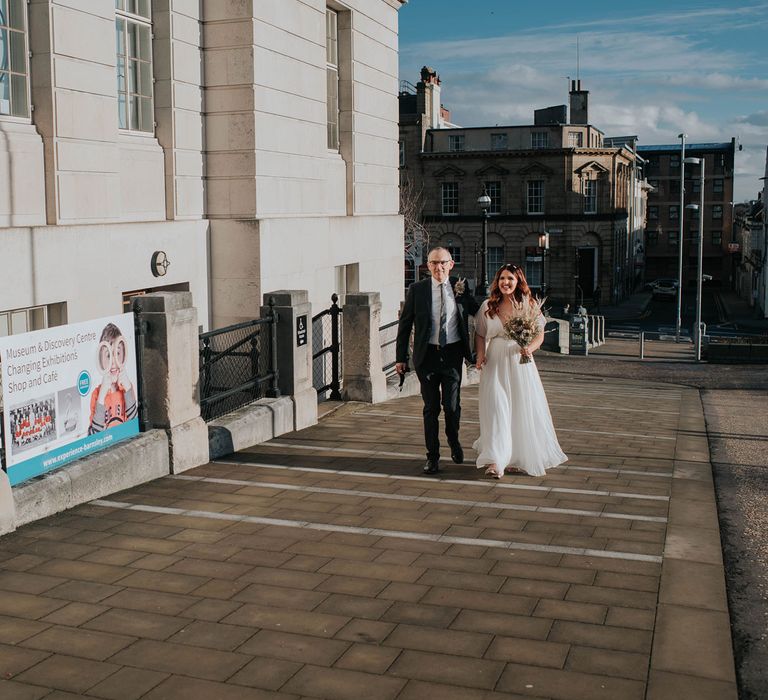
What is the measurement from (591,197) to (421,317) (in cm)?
6086

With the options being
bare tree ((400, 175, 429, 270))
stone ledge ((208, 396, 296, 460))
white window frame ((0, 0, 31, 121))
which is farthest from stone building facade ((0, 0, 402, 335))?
bare tree ((400, 175, 429, 270))

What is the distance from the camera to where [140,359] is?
27.7ft

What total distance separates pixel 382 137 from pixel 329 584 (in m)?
16.1

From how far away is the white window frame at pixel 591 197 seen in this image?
220 ft

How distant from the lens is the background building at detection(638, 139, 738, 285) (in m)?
102

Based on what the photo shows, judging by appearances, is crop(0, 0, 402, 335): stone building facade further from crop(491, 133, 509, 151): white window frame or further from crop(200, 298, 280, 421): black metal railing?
crop(491, 133, 509, 151): white window frame

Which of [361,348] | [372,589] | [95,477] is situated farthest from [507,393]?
[361,348]

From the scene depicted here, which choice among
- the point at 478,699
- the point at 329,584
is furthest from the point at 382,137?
the point at 478,699

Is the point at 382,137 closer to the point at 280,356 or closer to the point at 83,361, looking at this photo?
the point at 280,356

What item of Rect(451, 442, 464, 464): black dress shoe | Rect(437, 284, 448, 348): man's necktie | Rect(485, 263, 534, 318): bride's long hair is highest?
Rect(485, 263, 534, 318): bride's long hair

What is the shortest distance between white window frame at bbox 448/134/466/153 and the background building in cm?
4114

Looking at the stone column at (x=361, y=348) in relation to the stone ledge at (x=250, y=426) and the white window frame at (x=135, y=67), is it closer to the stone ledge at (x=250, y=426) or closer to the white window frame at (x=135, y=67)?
the stone ledge at (x=250, y=426)

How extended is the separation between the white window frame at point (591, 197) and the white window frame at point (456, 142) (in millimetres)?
8828

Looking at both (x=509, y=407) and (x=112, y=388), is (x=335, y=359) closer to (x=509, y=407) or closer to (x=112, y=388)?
(x=509, y=407)
